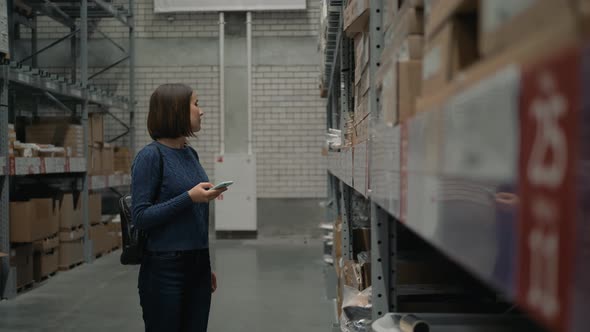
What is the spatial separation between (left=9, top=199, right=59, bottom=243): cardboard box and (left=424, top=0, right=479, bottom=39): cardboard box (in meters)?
5.45

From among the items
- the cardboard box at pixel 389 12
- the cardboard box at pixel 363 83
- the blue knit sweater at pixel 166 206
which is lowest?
the blue knit sweater at pixel 166 206

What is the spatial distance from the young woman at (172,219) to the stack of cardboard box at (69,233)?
4.55 m

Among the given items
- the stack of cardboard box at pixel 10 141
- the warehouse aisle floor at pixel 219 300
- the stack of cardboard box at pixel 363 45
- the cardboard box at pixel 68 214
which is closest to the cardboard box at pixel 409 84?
the stack of cardboard box at pixel 363 45

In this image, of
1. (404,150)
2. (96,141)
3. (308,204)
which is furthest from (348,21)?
(308,204)

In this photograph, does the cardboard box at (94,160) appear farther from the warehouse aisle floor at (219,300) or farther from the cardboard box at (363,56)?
the cardboard box at (363,56)

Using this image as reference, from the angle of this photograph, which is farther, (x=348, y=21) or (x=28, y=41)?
(x=28, y=41)

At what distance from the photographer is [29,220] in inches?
222

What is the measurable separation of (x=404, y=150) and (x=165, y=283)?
67.0 inches

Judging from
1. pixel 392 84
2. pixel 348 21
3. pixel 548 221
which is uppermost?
pixel 348 21

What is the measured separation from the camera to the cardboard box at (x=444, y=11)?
67 centimetres

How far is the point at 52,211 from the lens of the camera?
20.7ft

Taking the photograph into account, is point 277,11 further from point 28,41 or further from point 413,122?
point 413,122

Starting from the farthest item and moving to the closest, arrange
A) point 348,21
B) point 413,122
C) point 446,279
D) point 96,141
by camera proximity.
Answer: point 96,141
point 348,21
point 446,279
point 413,122

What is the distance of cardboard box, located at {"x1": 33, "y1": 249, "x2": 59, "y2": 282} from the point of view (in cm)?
603
